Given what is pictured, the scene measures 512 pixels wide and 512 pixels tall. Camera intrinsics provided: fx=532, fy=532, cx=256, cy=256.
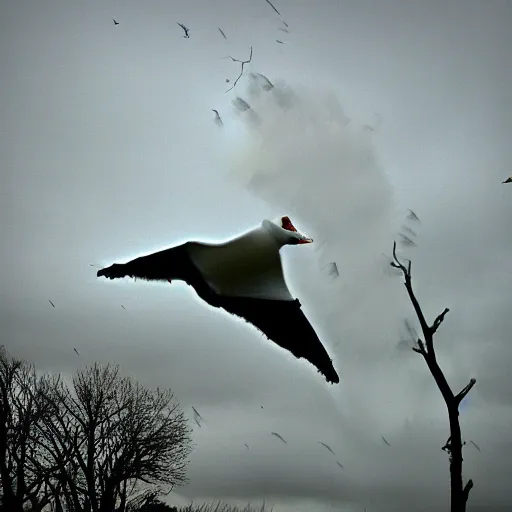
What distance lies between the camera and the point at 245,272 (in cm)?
584

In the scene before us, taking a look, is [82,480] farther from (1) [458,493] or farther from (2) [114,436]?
(1) [458,493]

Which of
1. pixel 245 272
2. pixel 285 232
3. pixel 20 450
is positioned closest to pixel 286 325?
pixel 245 272

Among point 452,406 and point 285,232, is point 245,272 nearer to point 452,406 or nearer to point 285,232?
point 285,232

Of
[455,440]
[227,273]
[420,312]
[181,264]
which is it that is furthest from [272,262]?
[455,440]

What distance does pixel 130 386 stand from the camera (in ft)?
71.1

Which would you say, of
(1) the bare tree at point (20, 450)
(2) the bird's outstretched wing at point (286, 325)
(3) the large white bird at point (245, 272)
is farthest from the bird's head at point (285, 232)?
(1) the bare tree at point (20, 450)

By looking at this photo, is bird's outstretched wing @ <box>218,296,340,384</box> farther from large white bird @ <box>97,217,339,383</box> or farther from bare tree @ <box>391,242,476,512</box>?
bare tree @ <box>391,242,476,512</box>

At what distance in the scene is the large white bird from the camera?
5.56m

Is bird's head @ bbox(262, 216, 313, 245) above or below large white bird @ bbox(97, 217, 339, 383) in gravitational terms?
above

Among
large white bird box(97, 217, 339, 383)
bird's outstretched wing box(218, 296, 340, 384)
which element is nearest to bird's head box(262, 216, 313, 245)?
large white bird box(97, 217, 339, 383)

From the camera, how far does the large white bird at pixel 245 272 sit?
5.56m

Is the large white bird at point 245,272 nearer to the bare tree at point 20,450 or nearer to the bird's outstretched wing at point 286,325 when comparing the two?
the bird's outstretched wing at point 286,325

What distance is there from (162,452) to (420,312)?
1708 centimetres

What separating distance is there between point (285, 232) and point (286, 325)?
3.22 ft
